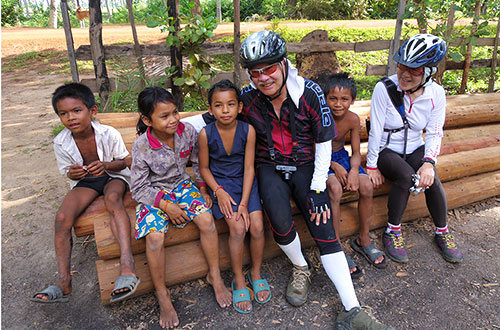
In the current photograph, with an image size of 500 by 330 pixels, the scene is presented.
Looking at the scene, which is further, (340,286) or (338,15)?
(338,15)

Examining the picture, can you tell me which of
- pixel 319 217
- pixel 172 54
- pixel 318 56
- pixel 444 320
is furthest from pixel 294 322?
pixel 318 56

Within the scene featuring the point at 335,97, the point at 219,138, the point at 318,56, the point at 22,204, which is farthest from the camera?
the point at 318,56

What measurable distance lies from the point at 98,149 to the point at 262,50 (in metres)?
1.74

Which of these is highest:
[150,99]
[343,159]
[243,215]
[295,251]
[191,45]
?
[191,45]

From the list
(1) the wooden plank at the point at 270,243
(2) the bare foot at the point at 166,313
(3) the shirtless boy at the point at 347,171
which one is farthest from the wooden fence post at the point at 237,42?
(2) the bare foot at the point at 166,313

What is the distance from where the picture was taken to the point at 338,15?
1858cm

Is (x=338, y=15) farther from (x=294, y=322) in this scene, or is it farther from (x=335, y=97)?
(x=294, y=322)

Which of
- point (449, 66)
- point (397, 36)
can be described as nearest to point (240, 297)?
point (397, 36)

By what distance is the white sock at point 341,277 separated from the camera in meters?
2.77

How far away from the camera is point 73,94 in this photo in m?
2.99

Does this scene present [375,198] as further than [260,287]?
Yes

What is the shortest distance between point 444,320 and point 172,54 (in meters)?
5.61

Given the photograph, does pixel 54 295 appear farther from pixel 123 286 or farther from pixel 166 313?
pixel 166 313

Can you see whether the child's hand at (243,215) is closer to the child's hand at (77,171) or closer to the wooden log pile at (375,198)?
the wooden log pile at (375,198)
